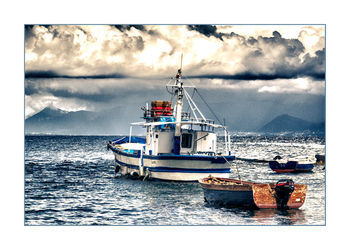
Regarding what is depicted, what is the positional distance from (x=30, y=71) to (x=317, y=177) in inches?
940

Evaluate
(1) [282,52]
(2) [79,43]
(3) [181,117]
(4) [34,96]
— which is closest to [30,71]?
(4) [34,96]

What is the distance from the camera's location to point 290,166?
4175 centimetres

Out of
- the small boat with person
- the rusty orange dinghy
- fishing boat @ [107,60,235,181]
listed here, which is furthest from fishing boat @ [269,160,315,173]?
the rusty orange dinghy

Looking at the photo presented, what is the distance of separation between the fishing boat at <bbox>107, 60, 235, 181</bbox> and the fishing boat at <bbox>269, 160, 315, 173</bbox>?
406 inches

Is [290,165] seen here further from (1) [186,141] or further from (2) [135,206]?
(2) [135,206]

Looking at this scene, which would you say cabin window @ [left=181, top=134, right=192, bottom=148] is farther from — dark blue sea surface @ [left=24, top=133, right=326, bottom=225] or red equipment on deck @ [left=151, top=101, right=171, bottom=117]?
red equipment on deck @ [left=151, top=101, right=171, bottom=117]

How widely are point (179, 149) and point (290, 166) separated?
44.7 ft

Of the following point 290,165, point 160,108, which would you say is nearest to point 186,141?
point 160,108

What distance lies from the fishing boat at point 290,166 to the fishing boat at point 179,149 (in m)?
10.3

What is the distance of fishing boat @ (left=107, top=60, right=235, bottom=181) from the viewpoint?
30.6m

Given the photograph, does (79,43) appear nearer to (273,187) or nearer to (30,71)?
(30,71)

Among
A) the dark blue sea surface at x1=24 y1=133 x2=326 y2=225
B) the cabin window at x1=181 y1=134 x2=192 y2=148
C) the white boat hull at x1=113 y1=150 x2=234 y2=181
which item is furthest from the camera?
the cabin window at x1=181 y1=134 x2=192 y2=148

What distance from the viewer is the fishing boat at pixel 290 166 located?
1633 inches

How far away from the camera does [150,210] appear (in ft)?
75.0
